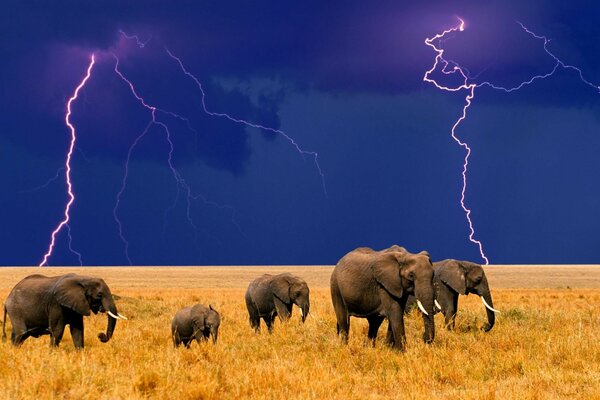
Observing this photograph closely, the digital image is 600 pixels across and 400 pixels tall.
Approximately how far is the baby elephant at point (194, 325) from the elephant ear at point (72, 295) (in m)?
2.86

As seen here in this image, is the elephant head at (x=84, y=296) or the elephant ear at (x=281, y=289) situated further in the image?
the elephant ear at (x=281, y=289)

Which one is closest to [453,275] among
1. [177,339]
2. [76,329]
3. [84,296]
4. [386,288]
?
[386,288]

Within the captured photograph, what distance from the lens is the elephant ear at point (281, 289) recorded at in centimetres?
1875

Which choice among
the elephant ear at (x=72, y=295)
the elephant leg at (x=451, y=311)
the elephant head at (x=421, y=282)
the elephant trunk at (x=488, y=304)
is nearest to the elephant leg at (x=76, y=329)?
the elephant ear at (x=72, y=295)

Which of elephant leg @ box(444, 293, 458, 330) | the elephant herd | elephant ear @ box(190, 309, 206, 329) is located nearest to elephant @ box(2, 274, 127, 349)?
the elephant herd

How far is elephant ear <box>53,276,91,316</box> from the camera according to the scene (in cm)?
1218

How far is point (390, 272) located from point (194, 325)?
220 inches

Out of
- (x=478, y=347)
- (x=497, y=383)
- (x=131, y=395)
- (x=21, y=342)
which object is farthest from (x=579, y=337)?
(x=21, y=342)

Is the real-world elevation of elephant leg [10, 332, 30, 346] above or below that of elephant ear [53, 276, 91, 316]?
below

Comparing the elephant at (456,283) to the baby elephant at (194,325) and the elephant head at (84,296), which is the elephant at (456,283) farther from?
the elephant head at (84,296)

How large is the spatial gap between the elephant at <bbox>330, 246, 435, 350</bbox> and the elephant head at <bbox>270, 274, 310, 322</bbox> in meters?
5.72

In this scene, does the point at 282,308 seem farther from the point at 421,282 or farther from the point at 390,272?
the point at 421,282

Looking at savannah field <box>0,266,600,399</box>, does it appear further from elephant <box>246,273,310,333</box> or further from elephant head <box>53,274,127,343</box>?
elephant <box>246,273,310,333</box>

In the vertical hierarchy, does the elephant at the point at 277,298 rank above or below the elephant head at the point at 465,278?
below
